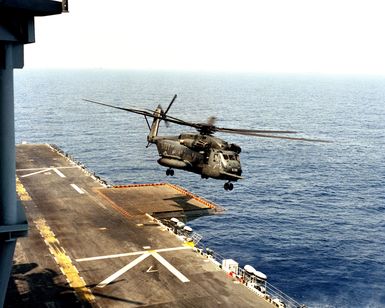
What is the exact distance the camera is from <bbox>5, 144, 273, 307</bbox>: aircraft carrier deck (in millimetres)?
28172

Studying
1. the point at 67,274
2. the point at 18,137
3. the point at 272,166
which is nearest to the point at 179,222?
the point at 67,274

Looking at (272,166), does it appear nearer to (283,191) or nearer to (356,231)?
(283,191)

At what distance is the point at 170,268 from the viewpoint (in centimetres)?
3297

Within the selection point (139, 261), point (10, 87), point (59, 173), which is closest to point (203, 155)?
point (139, 261)

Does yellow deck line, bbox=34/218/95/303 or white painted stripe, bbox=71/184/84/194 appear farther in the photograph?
white painted stripe, bbox=71/184/84/194

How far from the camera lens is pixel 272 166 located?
84312 mm

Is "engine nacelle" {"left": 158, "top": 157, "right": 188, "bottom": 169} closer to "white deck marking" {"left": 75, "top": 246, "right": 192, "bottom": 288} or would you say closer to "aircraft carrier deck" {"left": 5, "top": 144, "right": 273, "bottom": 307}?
"aircraft carrier deck" {"left": 5, "top": 144, "right": 273, "bottom": 307}

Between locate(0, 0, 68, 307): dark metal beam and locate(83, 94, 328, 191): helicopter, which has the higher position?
locate(0, 0, 68, 307): dark metal beam

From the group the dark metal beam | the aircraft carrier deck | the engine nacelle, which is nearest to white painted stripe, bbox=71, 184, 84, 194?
the aircraft carrier deck

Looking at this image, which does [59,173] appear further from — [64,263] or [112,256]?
[64,263]

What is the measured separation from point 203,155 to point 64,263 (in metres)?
13.1

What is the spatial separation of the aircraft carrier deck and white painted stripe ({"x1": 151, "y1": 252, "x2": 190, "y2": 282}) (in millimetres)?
68

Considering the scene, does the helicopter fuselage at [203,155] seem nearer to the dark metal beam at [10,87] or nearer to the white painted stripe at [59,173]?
the dark metal beam at [10,87]

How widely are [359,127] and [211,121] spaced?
350 ft
